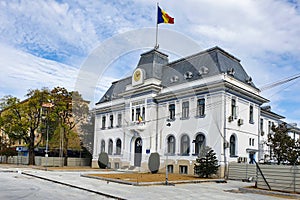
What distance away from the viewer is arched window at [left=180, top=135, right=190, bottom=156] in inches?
1316

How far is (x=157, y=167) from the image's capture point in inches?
1362

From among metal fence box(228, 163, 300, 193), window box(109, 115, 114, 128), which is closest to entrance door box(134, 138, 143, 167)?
window box(109, 115, 114, 128)

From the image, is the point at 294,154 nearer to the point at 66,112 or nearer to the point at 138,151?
the point at 138,151

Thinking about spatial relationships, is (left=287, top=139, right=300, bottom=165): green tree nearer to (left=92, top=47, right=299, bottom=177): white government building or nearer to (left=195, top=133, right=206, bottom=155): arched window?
(left=92, top=47, right=299, bottom=177): white government building

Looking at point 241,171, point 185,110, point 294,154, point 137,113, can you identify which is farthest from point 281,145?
Result: point 137,113

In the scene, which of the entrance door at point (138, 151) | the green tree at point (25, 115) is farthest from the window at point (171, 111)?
the green tree at point (25, 115)

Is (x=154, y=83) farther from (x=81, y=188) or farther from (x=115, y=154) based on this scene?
(x=81, y=188)

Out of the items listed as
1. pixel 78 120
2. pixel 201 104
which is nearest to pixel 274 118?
pixel 201 104

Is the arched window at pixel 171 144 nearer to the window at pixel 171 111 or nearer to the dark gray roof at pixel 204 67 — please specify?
the window at pixel 171 111

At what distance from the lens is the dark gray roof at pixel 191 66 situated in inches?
1299

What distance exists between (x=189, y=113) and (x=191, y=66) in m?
5.49

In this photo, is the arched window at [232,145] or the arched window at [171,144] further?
the arched window at [171,144]

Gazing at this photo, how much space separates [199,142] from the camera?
32469 millimetres

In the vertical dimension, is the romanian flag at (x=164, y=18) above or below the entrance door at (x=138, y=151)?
above
